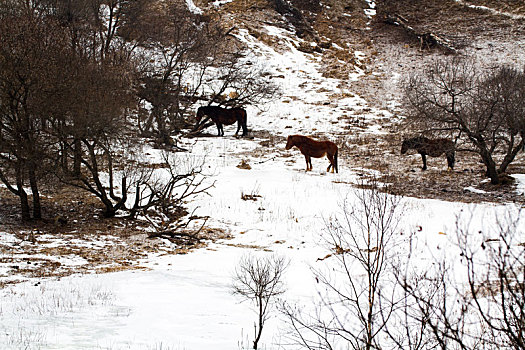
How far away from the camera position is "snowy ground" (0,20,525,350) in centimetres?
437

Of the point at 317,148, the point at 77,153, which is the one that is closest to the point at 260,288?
the point at 77,153

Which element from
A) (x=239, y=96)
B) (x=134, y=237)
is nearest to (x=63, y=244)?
(x=134, y=237)

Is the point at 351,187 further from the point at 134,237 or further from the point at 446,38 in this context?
the point at 446,38

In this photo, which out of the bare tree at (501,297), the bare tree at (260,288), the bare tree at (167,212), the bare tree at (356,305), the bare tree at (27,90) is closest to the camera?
the bare tree at (501,297)

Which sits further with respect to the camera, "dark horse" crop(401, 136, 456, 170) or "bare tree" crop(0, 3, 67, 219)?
"dark horse" crop(401, 136, 456, 170)

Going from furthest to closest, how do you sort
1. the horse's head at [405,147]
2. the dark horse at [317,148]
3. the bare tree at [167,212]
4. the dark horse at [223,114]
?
1. the dark horse at [223,114]
2. the horse's head at [405,147]
3. the dark horse at [317,148]
4. the bare tree at [167,212]

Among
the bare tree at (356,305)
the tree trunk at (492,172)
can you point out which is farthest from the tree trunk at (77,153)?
the tree trunk at (492,172)

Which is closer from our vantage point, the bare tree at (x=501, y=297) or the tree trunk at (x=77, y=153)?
the bare tree at (x=501, y=297)

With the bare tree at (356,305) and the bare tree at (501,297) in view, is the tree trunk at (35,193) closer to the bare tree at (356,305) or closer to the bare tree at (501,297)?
the bare tree at (356,305)

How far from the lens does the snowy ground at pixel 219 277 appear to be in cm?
437

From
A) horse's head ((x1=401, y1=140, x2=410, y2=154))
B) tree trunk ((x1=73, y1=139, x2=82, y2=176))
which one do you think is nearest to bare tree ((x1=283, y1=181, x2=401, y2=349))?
tree trunk ((x1=73, y1=139, x2=82, y2=176))

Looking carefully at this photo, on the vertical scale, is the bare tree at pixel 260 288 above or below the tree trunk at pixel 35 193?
below

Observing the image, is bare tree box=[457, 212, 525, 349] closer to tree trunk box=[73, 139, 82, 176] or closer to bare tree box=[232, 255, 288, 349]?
bare tree box=[232, 255, 288, 349]

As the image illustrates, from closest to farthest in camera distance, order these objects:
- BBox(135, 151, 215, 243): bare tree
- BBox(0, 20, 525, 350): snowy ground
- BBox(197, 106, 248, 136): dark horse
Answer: BBox(0, 20, 525, 350): snowy ground
BBox(135, 151, 215, 243): bare tree
BBox(197, 106, 248, 136): dark horse
